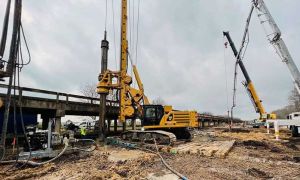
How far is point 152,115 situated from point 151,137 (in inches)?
74.7

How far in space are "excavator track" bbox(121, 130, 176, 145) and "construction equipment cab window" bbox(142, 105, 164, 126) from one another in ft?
3.78

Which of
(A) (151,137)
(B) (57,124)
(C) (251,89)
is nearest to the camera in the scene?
(A) (151,137)

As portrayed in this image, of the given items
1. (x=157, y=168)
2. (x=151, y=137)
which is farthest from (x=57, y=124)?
(x=157, y=168)

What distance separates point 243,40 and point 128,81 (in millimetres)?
15899

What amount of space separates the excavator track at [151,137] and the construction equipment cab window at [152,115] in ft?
3.78

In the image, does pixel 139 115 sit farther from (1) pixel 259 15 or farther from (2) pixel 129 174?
(1) pixel 259 15

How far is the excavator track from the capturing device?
1330 centimetres

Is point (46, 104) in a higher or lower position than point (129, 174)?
higher

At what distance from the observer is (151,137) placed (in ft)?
46.8

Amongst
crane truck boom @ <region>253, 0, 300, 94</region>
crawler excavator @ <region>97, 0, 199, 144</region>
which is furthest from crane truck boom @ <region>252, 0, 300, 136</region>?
crawler excavator @ <region>97, 0, 199, 144</region>

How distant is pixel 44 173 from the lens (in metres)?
7.32

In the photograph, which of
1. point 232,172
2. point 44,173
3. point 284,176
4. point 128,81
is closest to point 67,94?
point 128,81

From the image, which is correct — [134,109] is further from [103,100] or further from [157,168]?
[157,168]

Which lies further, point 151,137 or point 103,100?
point 103,100
